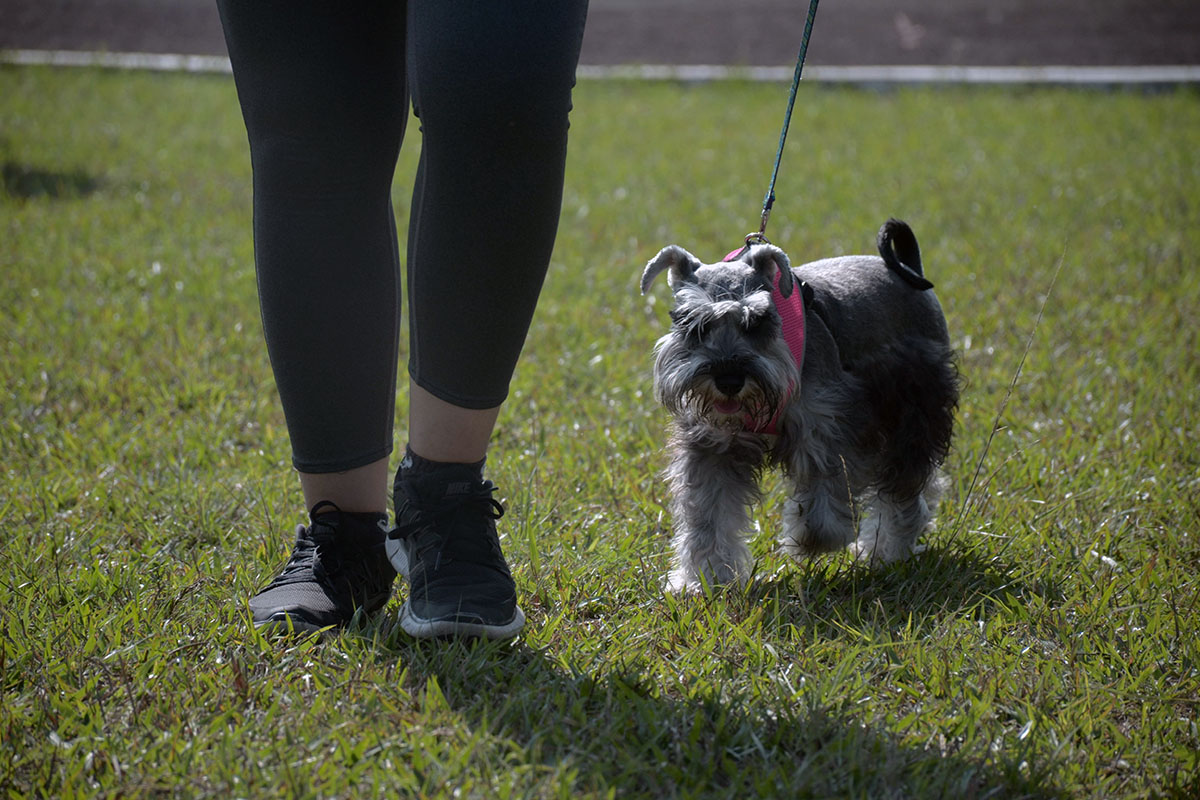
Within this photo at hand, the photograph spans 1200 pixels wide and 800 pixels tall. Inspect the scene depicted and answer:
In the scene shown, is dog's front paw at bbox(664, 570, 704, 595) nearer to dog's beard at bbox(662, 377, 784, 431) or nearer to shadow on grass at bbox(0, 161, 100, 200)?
dog's beard at bbox(662, 377, 784, 431)

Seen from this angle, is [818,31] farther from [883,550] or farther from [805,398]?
[805,398]

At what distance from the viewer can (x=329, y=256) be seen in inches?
83.1

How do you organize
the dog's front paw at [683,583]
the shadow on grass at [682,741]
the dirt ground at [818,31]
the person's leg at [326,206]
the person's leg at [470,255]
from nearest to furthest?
1. the shadow on grass at [682,741]
2. the person's leg at [470,255]
3. the person's leg at [326,206]
4. the dog's front paw at [683,583]
5. the dirt ground at [818,31]

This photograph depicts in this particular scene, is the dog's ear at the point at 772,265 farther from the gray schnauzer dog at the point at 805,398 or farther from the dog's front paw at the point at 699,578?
the dog's front paw at the point at 699,578

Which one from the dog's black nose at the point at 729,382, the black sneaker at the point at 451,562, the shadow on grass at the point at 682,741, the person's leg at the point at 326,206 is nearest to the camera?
the shadow on grass at the point at 682,741

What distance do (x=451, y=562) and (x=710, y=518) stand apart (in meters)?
0.74

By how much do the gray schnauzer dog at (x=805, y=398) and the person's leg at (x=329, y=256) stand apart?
0.66 m

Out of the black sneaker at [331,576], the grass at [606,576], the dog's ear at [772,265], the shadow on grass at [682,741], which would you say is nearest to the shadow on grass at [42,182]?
the grass at [606,576]

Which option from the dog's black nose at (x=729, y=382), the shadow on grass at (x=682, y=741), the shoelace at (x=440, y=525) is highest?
the dog's black nose at (x=729, y=382)

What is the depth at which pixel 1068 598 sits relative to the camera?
249 centimetres

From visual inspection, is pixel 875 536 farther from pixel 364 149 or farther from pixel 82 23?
pixel 82 23

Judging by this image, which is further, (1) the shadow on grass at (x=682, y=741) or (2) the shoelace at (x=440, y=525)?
(2) the shoelace at (x=440, y=525)

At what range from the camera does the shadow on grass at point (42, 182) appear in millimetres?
6789

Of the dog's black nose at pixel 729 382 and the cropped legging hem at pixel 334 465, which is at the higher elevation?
the dog's black nose at pixel 729 382
